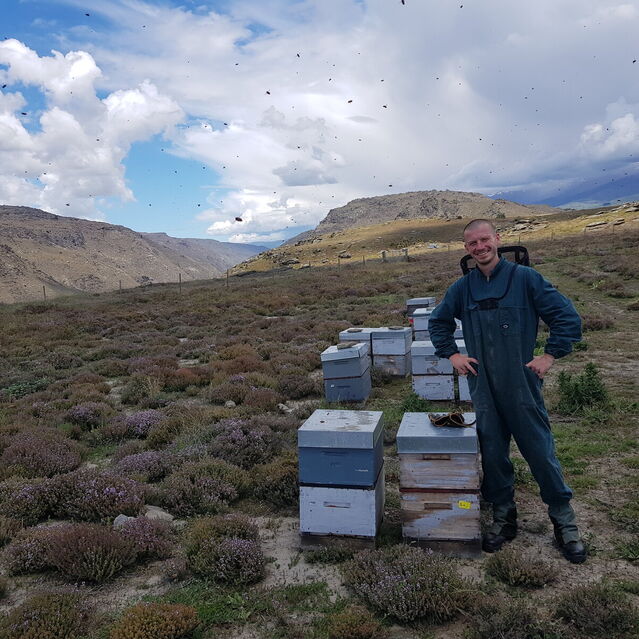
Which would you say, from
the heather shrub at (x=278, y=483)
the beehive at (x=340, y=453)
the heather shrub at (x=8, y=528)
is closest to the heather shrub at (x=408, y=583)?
the beehive at (x=340, y=453)

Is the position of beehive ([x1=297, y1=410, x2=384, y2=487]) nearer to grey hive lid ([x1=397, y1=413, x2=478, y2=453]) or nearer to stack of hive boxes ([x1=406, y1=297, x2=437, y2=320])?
grey hive lid ([x1=397, y1=413, x2=478, y2=453])

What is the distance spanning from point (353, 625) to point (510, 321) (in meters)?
2.78

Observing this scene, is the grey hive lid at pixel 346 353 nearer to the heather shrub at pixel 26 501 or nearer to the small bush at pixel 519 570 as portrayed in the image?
the heather shrub at pixel 26 501

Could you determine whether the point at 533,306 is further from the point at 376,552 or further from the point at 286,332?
the point at 286,332

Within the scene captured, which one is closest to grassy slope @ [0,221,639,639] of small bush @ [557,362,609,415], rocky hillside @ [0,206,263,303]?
small bush @ [557,362,609,415]

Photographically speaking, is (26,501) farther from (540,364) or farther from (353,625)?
(540,364)

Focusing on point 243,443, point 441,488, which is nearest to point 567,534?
point 441,488

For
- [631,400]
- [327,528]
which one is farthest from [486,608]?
[631,400]

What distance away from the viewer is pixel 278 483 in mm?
6090

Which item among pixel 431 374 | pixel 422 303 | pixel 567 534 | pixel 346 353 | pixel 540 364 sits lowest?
pixel 567 534

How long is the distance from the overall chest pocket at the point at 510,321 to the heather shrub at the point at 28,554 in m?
4.82

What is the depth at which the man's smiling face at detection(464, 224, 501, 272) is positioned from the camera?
14.4ft

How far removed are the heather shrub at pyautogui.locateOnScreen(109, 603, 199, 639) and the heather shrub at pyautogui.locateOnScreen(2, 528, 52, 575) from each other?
148 centimetres

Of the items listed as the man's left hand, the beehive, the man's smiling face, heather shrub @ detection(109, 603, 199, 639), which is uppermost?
the man's smiling face
